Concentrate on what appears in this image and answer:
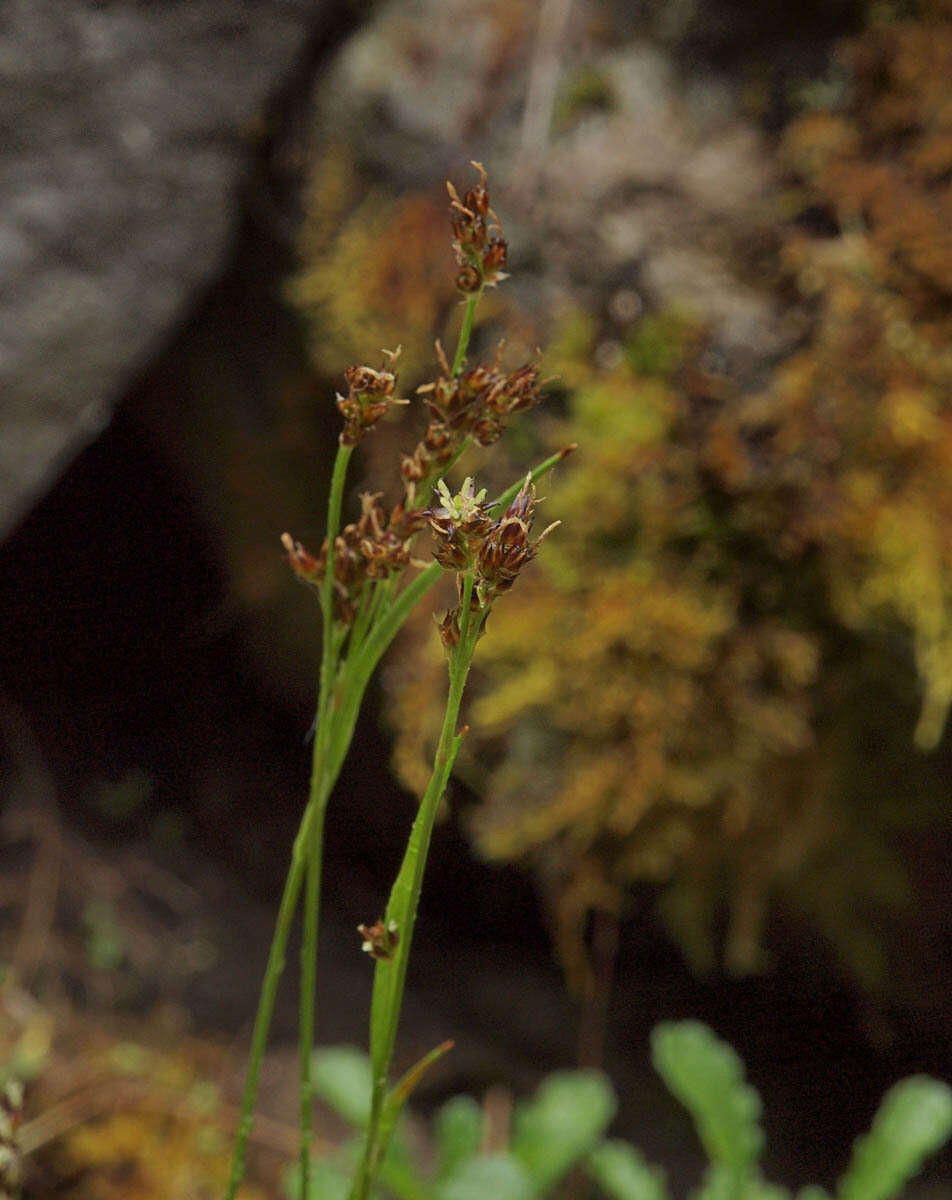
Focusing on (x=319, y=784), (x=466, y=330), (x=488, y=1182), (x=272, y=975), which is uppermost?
(x=466, y=330)

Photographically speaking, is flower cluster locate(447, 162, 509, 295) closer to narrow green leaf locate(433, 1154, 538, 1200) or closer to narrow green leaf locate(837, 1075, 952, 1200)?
narrow green leaf locate(433, 1154, 538, 1200)

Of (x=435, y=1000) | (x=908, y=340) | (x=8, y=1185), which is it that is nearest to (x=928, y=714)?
(x=908, y=340)

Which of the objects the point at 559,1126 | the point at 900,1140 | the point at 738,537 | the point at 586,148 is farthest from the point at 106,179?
the point at 900,1140

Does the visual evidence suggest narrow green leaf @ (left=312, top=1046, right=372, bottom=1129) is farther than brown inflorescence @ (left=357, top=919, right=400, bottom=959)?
Yes

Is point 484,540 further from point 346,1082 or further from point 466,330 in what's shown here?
point 346,1082

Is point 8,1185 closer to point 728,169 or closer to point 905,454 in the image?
point 905,454

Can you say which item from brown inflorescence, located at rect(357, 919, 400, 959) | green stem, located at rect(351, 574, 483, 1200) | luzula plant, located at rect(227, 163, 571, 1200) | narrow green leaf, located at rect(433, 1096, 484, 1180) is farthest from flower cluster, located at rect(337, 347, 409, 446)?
narrow green leaf, located at rect(433, 1096, 484, 1180)
